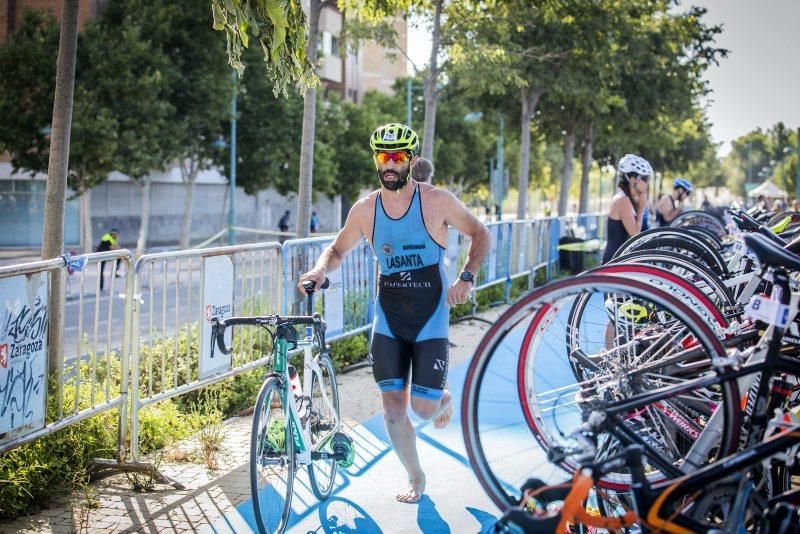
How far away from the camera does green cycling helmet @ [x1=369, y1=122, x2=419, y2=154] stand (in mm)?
5574

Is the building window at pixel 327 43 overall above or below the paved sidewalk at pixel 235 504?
above

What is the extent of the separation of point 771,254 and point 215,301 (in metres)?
4.86

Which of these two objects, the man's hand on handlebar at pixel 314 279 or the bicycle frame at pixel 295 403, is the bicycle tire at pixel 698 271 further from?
the bicycle frame at pixel 295 403

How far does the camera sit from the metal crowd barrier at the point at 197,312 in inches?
263

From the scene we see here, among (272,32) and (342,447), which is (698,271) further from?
(272,32)

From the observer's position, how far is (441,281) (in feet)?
19.0

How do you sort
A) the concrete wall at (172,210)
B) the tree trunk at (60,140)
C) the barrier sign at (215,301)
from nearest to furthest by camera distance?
the tree trunk at (60,140)
the barrier sign at (215,301)
the concrete wall at (172,210)

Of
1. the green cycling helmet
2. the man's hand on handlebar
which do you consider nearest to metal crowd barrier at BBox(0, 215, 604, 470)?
the man's hand on handlebar

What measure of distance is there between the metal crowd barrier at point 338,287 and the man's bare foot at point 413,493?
137 inches

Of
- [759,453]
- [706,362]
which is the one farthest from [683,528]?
[706,362]

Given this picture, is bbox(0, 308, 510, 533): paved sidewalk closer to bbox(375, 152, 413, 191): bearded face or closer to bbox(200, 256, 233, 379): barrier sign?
bbox(200, 256, 233, 379): barrier sign

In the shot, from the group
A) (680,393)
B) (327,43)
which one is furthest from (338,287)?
(327,43)

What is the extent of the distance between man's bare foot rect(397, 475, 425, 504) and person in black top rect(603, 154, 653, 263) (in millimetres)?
3946

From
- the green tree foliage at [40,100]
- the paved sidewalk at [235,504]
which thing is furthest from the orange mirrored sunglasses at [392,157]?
the green tree foliage at [40,100]
